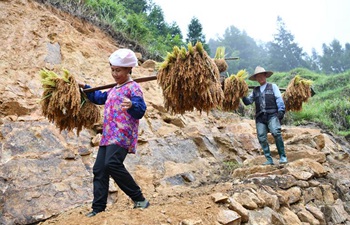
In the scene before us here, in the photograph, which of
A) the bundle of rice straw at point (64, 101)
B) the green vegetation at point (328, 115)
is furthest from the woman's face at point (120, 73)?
the green vegetation at point (328, 115)

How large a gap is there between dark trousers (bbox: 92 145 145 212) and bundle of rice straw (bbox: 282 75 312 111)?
3.66 m

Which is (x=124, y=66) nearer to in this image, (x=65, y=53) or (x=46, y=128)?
(x=46, y=128)

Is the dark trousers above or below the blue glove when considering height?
below

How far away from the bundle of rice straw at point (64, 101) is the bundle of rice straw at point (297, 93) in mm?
3606

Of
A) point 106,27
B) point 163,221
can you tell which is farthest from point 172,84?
point 106,27

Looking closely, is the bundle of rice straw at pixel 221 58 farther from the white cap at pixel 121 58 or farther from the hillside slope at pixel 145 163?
the white cap at pixel 121 58

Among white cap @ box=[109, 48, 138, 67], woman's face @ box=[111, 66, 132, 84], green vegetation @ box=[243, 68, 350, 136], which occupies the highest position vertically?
white cap @ box=[109, 48, 138, 67]

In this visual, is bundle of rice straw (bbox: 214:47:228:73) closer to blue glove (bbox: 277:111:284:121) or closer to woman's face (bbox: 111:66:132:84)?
blue glove (bbox: 277:111:284:121)

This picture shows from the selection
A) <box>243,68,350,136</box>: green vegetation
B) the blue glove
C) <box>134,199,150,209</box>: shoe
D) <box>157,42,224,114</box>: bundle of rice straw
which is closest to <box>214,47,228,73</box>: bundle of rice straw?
the blue glove

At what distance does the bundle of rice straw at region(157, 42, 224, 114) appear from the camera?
3.39 metres

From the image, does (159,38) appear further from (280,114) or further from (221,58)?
(280,114)

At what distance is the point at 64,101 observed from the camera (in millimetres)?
3527

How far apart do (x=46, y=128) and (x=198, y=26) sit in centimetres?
1412

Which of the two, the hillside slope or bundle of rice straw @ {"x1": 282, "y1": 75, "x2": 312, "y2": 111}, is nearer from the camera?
the hillside slope
